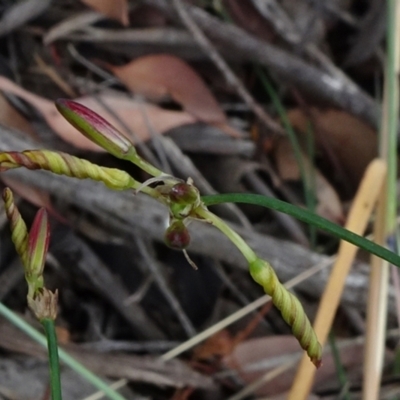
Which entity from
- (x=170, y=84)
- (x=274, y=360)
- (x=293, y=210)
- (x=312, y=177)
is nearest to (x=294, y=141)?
(x=312, y=177)

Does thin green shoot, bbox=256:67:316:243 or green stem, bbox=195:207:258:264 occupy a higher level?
green stem, bbox=195:207:258:264

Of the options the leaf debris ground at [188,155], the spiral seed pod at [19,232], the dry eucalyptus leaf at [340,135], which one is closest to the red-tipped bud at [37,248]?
the spiral seed pod at [19,232]

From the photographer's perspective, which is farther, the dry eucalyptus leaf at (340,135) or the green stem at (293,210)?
the dry eucalyptus leaf at (340,135)

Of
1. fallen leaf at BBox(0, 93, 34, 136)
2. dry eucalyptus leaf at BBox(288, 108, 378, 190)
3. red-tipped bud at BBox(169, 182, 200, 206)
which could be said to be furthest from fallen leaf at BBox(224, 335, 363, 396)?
red-tipped bud at BBox(169, 182, 200, 206)

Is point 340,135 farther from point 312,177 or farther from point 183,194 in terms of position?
point 183,194

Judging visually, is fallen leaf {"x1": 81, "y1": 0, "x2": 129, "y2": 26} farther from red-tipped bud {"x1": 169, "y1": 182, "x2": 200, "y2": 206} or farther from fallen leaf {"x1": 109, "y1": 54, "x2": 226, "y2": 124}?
red-tipped bud {"x1": 169, "y1": 182, "x2": 200, "y2": 206}

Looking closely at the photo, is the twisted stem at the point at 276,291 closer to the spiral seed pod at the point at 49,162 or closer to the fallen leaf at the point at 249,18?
the spiral seed pod at the point at 49,162

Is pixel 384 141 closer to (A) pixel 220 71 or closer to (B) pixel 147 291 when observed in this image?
(A) pixel 220 71
